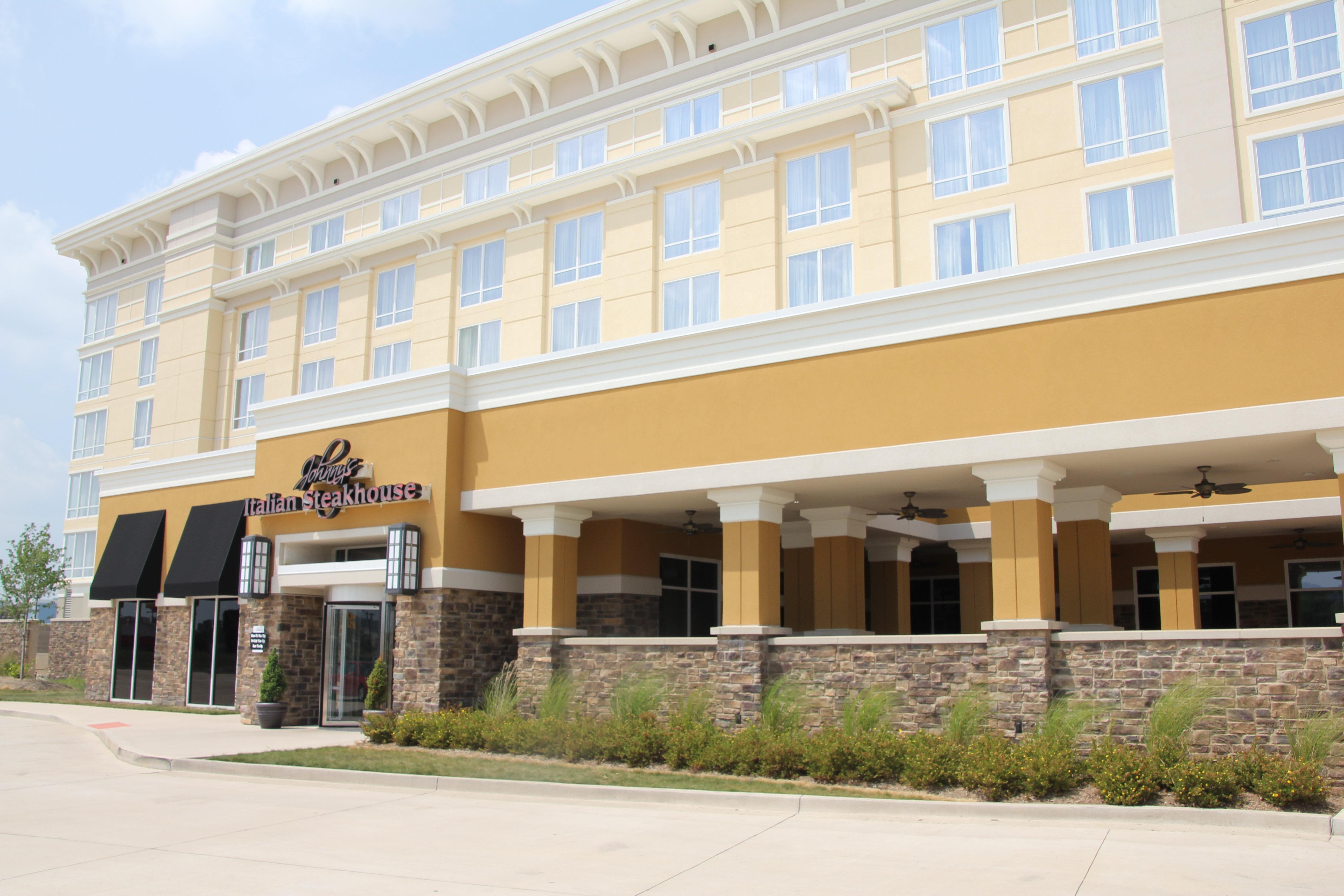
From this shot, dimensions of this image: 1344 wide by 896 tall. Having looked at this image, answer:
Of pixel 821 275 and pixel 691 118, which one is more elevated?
pixel 691 118

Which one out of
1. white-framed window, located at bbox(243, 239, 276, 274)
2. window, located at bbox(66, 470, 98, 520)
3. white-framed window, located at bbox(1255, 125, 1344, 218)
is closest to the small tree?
window, located at bbox(66, 470, 98, 520)

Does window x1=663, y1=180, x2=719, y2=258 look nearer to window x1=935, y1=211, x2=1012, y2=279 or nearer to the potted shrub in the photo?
window x1=935, y1=211, x2=1012, y2=279

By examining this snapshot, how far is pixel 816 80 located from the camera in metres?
32.1

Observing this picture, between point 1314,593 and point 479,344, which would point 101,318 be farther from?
point 1314,593

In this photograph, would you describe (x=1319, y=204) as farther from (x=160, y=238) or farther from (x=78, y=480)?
(x=78, y=480)

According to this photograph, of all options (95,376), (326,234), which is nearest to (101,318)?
(95,376)

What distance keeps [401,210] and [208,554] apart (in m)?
16.6

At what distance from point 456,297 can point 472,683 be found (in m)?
18.9

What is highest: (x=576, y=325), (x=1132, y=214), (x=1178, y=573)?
(x=1132, y=214)

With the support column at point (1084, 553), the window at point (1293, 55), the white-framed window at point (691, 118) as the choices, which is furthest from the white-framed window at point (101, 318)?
the window at point (1293, 55)

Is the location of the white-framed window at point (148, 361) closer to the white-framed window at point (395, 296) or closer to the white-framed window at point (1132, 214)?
the white-framed window at point (395, 296)

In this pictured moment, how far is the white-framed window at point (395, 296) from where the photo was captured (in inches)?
1572

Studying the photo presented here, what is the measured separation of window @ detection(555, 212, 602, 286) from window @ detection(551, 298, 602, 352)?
3.08ft

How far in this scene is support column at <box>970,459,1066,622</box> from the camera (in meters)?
16.7
